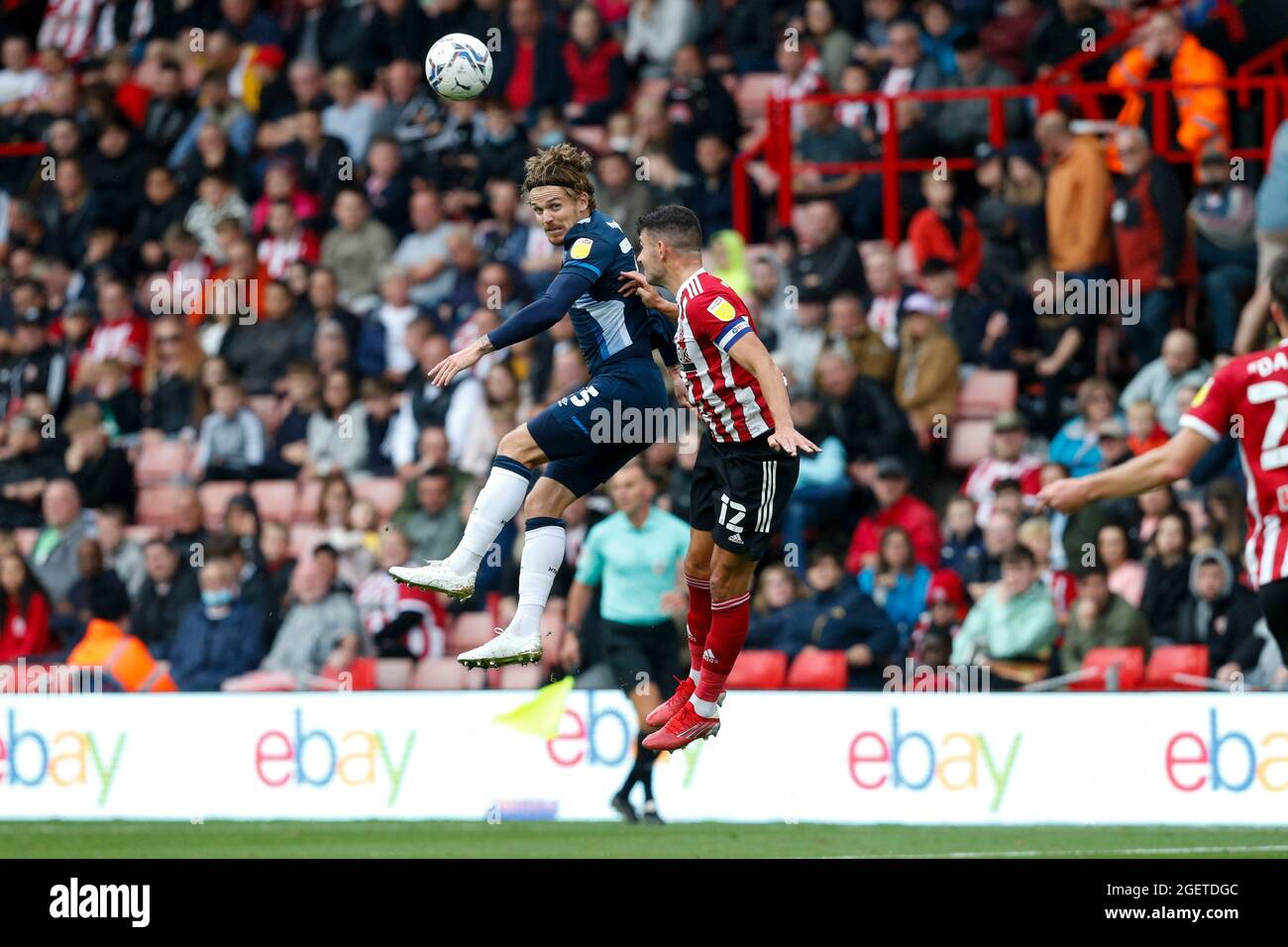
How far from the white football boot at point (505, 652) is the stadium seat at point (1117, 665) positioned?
5.37 metres

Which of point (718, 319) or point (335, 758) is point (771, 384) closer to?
point (718, 319)

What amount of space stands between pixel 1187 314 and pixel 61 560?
9.14m

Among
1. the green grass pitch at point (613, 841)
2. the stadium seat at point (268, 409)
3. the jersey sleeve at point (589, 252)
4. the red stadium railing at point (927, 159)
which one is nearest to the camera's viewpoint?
the jersey sleeve at point (589, 252)

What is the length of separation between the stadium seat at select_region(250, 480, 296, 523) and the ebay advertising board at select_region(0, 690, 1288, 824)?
250 cm

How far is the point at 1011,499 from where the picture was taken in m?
14.9

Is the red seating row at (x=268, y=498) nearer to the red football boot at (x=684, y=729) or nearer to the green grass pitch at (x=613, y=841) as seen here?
the green grass pitch at (x=613, y=841)

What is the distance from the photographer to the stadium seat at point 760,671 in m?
15.2

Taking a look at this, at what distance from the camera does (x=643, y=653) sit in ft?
46.5

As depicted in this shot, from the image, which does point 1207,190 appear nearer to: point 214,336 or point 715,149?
point 715,149

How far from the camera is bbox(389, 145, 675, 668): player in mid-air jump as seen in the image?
398 inches

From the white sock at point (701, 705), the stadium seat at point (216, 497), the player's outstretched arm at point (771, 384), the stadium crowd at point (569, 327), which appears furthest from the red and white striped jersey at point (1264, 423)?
the stadium seat at point (216, 497)

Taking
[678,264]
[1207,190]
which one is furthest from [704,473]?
[1207,190]

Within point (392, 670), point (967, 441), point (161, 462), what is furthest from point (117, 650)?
point (967, 441)

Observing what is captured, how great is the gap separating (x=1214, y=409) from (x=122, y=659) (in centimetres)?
1044
